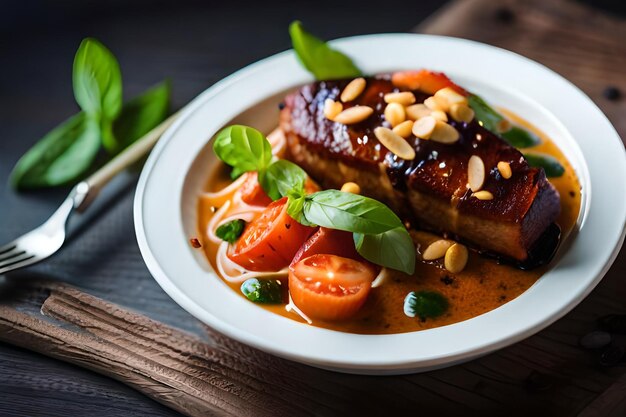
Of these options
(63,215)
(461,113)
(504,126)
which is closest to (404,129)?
(461,113)

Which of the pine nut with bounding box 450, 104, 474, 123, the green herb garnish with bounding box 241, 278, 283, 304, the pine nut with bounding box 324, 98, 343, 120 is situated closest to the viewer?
the green herb garnish with bounding box 241, 278, 283, 304

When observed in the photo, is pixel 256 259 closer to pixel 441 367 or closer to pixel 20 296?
pixel 441 367

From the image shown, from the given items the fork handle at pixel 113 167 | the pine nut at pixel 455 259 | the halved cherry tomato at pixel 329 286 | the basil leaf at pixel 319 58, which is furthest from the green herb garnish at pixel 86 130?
the pine nut at pixel 455 259

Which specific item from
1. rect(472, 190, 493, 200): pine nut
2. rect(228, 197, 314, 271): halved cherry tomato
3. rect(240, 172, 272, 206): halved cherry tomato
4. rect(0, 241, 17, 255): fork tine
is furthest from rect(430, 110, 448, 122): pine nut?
rect(0, 241, 17, 255): fork tine

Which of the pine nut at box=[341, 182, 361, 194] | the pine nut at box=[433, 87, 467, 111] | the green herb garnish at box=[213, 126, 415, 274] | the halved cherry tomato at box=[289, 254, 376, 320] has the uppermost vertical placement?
the pine nut at box=[433, 87, 467, 111]

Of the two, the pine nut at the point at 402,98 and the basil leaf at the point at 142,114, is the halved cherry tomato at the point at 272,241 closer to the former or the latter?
the pine nut at the point at 402,98

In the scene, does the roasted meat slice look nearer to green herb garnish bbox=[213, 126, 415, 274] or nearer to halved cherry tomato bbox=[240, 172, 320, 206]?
halved cherry tomato bbox=[240, 172, 320, 206]
